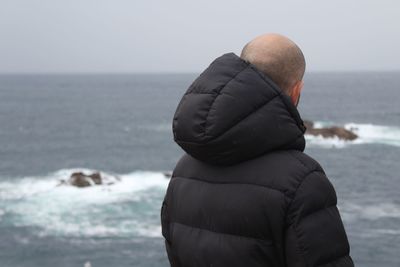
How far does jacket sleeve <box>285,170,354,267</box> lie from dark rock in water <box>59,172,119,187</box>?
144ft

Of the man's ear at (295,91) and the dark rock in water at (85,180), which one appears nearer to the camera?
the man's ear at (295,91)

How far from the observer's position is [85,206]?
38.3 meters

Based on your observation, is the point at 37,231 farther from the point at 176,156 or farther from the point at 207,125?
the point at 207,125

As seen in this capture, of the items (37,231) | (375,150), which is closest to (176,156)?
(375,150)

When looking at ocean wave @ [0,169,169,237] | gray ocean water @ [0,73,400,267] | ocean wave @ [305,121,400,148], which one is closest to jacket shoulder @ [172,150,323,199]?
gray ocean water @ [0,73,400,267]

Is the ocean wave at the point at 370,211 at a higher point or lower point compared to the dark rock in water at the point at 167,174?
higher

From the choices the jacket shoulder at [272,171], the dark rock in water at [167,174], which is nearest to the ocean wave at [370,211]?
the dark rock in water at [167,174]

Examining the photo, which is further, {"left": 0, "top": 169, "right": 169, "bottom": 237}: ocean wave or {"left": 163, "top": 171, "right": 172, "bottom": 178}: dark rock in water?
{"left": 163, "top": 171, "right": 172, "bottom": 178}: dark rock in water

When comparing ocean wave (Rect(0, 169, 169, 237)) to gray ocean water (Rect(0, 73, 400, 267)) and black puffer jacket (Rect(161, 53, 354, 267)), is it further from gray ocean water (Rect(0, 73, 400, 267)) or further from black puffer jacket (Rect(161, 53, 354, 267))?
black puffer jacket (Rect(161, 53, 354, 267))

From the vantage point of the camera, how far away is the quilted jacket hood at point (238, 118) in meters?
2.31

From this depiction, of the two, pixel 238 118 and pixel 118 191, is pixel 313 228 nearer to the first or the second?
pixel 238 118

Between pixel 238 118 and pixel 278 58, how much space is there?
0.35 m

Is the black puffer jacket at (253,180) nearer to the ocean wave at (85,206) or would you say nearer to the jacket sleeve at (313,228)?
the jacket sleeve at (313,228)

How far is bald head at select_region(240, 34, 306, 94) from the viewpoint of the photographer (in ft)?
8.07
